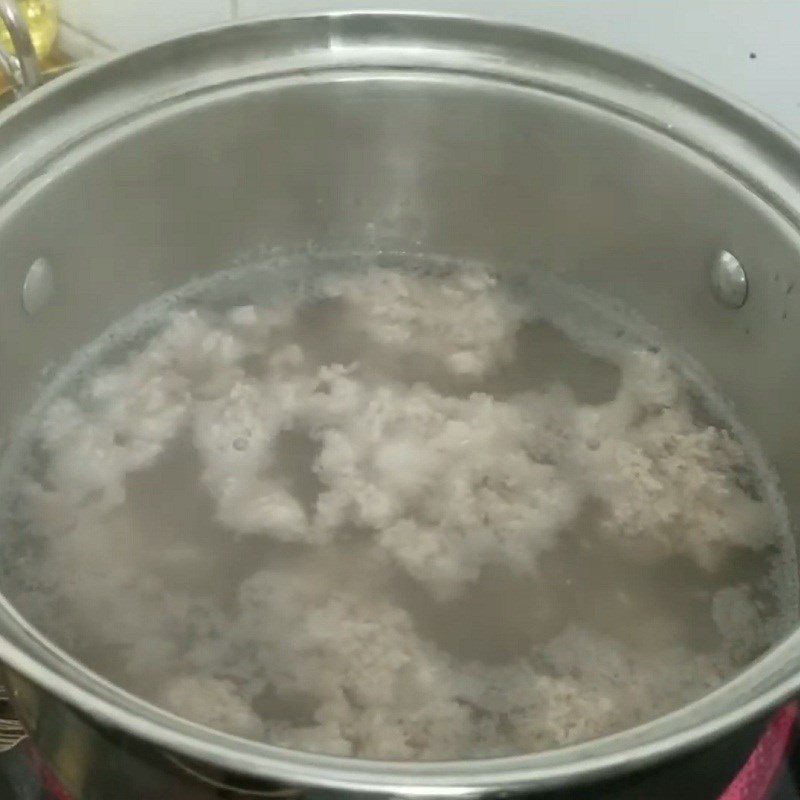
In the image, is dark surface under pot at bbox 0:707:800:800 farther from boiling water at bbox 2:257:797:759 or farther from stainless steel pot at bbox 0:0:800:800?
stainless steel pot at bbox 0:0:800:800

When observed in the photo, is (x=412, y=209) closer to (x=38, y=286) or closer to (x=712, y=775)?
(x=38, y=286)

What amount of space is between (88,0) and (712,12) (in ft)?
2.33

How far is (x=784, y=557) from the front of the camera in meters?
0.91

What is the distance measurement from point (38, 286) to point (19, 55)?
197mm

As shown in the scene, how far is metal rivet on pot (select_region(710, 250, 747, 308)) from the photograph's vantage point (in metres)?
0.93

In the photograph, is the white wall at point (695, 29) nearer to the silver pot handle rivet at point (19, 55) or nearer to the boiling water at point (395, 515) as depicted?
the silver pot handle rivet at point (19, 55)

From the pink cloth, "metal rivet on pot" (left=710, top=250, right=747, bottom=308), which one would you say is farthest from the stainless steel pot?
the pink cloth

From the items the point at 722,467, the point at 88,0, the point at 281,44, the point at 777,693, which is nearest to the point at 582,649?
the point at 722,467

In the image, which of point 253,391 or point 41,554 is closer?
point 41,554

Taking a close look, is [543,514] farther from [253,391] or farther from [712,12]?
[712,12]

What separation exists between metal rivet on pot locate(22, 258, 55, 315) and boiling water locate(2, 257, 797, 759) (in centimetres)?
10

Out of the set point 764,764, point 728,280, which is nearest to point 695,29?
point 728,280

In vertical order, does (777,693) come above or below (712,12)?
below

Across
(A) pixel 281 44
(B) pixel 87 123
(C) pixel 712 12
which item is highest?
(C) pixel 712 12
